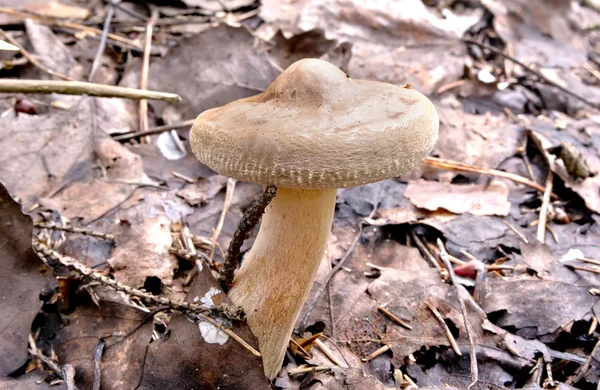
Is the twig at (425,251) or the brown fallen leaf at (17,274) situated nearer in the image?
the brown fallen leaf at (17,274)

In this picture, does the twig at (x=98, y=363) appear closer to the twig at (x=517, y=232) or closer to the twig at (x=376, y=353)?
the twig at (x=376, y=353)

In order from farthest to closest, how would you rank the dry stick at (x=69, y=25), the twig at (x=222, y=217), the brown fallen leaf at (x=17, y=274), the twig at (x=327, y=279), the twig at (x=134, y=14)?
the twig at (x=134, y=14)
the dry stick at (x=69, y=25)
the twig at (x=222, y=217)
the twig at (x=327, y=279)
the brown fallen leaf at (x=17, y=274)

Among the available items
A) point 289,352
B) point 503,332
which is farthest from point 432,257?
point 289,352

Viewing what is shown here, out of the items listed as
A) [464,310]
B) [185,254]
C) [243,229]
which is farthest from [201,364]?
[464,310]

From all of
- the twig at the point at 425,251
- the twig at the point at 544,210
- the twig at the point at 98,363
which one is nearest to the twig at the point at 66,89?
the twig at the point at 98,363

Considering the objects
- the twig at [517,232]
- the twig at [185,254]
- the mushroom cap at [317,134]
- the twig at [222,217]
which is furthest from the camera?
the twig at [517,232]

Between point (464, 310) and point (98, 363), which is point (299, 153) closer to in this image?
point (98, 363)

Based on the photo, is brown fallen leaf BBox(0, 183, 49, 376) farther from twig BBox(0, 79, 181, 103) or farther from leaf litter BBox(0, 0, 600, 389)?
twig BBox(0, 79, 181, 103)

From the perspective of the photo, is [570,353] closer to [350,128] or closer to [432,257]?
[432,257]
